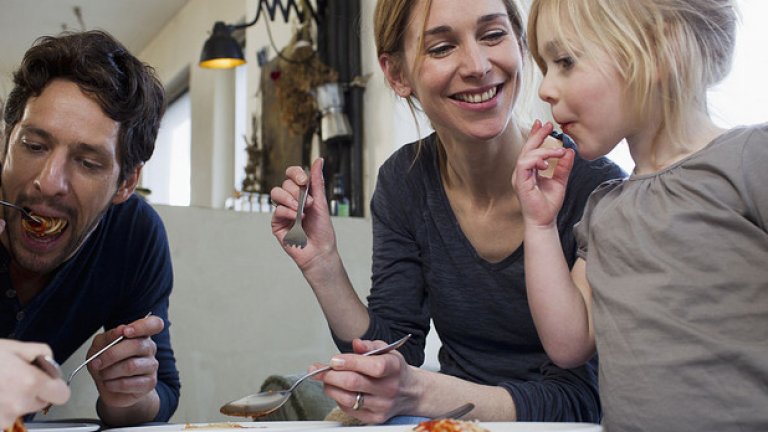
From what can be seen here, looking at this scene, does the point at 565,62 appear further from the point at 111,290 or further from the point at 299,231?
the point at 111,290

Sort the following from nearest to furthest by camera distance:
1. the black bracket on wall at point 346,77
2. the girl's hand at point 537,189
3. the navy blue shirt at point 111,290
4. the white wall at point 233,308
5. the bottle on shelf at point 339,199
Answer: the girl's hand at point 537,189 → the navy blue shirt at point 111,290 → the white wall at point 233,308 → the bottle on shelf at point 339,199 → the black bracket on wall at point 346,77

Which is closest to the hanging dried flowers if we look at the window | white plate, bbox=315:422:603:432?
the window

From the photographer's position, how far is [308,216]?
1.43m

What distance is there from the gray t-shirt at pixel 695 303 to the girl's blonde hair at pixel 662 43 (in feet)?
0.35

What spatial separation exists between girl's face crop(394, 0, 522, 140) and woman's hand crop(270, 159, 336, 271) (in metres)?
0.25

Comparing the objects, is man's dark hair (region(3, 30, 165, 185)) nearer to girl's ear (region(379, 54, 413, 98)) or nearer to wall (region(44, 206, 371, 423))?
girl's ear (region(379, 54, 413, 98))

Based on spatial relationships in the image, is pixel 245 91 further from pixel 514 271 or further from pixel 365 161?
pixel 514 271

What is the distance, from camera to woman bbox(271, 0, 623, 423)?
55.6 inches

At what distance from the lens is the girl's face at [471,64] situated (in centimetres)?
141

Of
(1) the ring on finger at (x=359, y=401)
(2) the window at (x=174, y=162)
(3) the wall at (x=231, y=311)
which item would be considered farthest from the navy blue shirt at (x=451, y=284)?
(2) the window at (x=174, y=162)

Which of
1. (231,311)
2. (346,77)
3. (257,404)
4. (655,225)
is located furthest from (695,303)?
(346,77)

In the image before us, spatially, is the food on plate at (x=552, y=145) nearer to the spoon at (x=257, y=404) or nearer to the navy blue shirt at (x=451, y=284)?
the navy blue shirt at (x=451, y=284)

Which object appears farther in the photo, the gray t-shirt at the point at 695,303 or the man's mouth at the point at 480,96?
the man's mouth at the point at 480,96

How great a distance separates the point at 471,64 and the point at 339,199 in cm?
223
